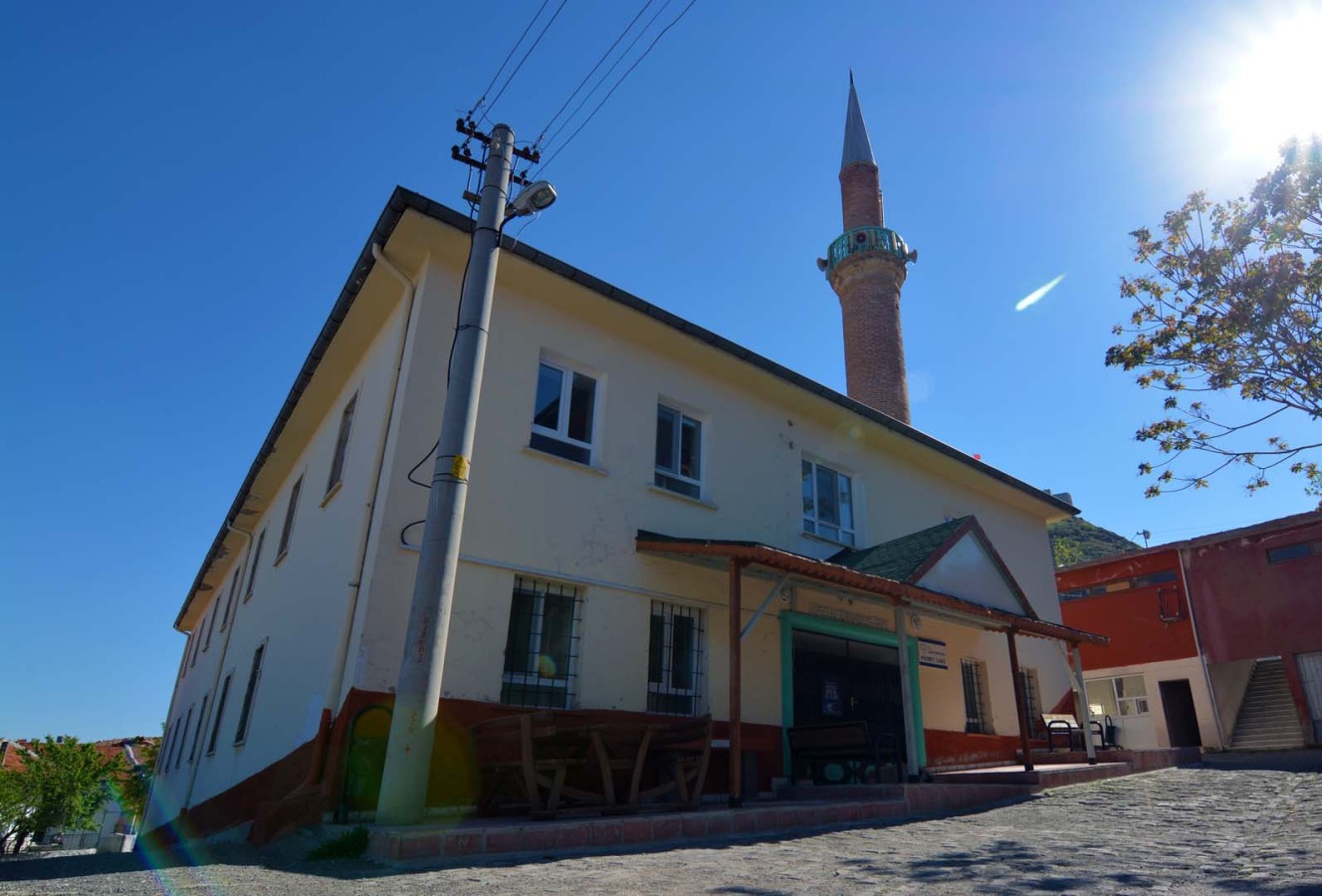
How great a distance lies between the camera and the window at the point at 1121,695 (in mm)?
23719

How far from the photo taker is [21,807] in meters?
36.6

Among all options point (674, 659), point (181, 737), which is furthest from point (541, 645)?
point (181, 737)

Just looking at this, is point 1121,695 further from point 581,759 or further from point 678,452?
point 581,759

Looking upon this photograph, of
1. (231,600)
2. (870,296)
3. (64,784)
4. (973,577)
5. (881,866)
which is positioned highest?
(870,296)

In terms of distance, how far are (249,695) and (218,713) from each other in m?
2.70

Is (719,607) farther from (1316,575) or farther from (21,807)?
(21,807)

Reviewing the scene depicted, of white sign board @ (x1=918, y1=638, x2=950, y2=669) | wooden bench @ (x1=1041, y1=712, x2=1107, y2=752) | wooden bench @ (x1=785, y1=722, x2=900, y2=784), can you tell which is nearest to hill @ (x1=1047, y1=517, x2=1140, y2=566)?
wooden bench @ (x1=1041, y1=712, x2=1107, y2=752)

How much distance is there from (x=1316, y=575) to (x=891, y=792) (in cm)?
1875

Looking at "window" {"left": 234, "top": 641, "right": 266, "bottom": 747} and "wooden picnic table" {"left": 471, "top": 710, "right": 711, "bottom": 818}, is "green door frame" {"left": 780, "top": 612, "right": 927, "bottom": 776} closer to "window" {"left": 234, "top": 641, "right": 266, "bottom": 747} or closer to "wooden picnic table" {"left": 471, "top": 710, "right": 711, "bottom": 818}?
"wooden picnic table" {"left": 471, "top": 710, "right": 711, "bottom": 818}

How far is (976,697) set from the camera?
46.1ft

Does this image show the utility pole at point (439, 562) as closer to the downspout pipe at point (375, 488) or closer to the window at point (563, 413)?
the downspout pipe at point (375, 488)

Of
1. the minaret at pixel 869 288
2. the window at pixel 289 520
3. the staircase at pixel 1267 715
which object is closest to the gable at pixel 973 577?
the window at pixel 289 520

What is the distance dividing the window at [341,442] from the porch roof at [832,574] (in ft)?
14.1

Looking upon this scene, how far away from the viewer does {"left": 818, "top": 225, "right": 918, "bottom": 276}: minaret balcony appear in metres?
25.0
